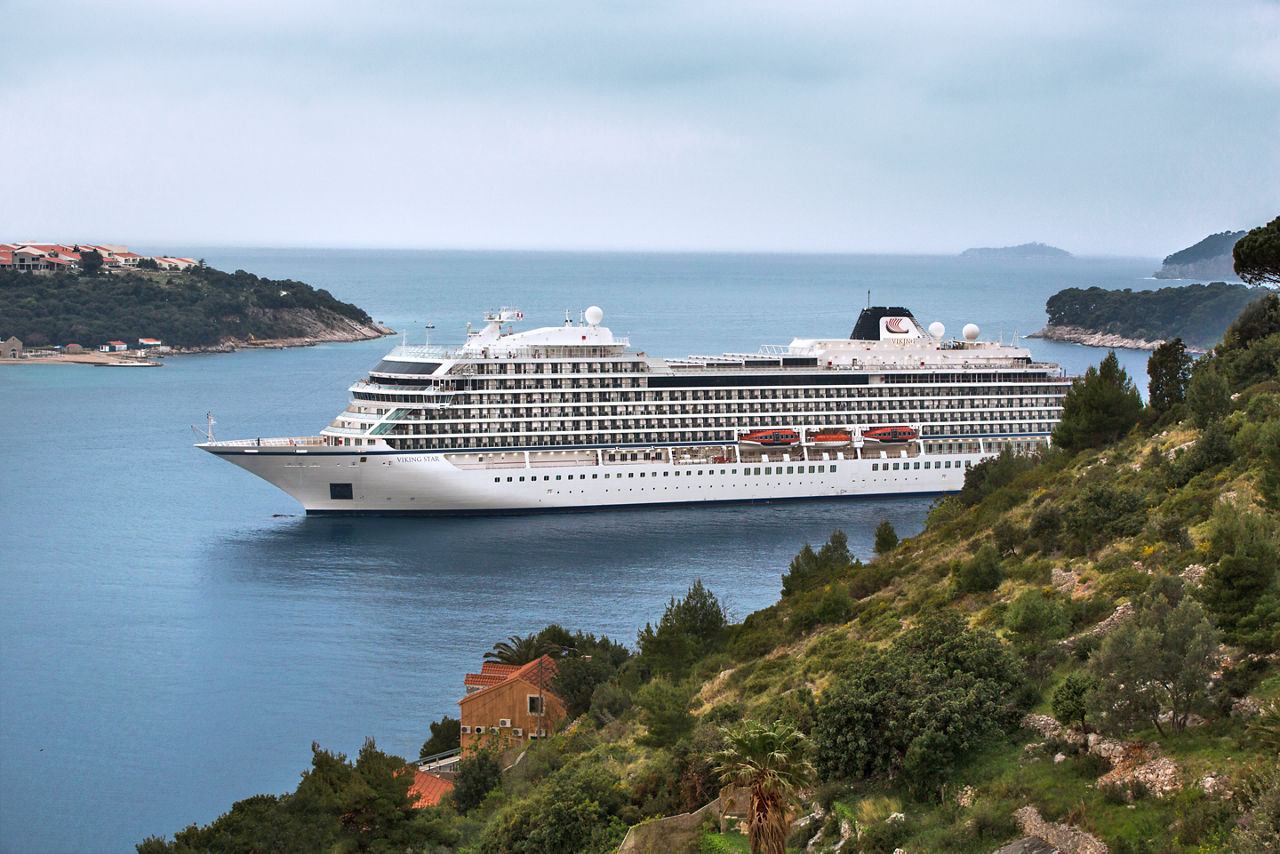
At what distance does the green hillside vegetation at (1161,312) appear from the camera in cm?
10544

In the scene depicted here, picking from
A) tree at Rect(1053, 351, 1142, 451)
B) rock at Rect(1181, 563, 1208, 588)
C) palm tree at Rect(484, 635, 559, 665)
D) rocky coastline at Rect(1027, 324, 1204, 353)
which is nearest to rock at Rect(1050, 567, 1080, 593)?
rock at Rect(1181, 563, 1208, 588)

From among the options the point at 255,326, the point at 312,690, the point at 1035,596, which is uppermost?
the point at 255,326

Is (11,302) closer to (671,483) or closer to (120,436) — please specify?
(120,436)

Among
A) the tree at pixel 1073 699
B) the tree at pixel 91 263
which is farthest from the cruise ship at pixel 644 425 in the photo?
the tree at pixel 91 263

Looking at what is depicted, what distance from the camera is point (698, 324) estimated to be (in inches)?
5059

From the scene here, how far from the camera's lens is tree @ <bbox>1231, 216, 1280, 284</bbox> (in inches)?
1084

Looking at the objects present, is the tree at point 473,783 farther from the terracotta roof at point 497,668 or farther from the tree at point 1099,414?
the tree at point 1099,414

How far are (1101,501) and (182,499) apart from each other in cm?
3835

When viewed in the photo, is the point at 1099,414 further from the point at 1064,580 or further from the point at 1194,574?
the point at 1194,574

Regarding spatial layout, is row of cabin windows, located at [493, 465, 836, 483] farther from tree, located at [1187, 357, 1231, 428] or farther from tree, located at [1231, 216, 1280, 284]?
tree, located at [1187, 357, 1231, 428]

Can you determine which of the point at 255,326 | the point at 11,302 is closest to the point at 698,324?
the point at 255,326

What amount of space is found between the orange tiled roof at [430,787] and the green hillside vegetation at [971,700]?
23.0 inches

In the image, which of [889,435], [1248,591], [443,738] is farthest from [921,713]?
[889,435]

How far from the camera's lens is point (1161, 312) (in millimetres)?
109938
